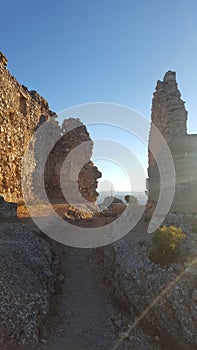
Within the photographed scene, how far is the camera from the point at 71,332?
7.88 metres

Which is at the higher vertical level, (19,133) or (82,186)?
(19,133)

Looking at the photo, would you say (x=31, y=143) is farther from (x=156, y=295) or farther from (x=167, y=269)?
(x=156, y=295)

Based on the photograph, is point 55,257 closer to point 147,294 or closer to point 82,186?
point 147,294

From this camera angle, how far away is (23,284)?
8.41 meters

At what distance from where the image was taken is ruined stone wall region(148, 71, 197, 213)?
13.3 metres

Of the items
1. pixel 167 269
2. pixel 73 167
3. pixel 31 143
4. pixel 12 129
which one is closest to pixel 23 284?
pixel 167 269

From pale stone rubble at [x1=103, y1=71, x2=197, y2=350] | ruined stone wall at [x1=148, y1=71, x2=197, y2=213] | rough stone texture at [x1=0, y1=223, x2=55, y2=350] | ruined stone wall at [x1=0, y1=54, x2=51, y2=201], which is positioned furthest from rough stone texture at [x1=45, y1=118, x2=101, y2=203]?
rough stone texture at [x1=0, y1=223, x2=55, y2=350]

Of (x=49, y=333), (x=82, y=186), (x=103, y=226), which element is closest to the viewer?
(x=49, y=333)

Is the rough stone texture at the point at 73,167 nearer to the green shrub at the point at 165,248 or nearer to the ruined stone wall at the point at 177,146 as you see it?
the ruined stone wall at the point at 177,146

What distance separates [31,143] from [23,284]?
615 inches

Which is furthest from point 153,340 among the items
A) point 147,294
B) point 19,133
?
point 19,133

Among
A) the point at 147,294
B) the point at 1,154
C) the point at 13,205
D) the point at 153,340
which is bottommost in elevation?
the point at 153,340

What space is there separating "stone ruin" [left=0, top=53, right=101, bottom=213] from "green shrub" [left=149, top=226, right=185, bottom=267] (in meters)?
10.9

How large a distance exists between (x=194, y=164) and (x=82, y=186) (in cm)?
1466
